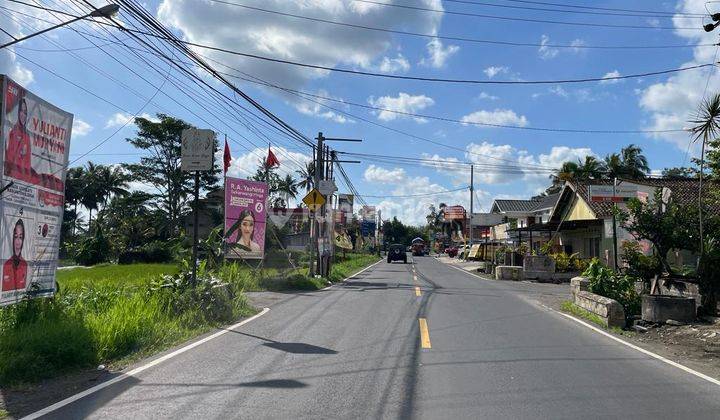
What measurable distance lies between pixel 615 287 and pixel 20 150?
13485mm

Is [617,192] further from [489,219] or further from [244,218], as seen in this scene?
[489,219]

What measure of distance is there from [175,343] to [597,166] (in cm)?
5519

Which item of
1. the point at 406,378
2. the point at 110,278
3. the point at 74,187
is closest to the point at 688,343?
the point at 406,378

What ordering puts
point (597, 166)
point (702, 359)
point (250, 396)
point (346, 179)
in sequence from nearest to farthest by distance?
point (250, 396) < point (702, 359) < point (346, 179) < point (597, 166)

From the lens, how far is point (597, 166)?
57656 mm

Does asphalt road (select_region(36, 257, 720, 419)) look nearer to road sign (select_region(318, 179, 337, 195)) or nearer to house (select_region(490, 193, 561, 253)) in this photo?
road sign (select_region(318, 179, 337, 195))

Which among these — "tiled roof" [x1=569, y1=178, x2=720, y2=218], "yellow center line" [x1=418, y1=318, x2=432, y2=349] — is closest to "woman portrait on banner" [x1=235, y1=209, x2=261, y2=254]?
"yellow center line" [x1=418, y1=318, x2=432, y2=349]

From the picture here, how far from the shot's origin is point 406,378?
725 centimetres

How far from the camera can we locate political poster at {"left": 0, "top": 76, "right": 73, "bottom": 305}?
28.0ft

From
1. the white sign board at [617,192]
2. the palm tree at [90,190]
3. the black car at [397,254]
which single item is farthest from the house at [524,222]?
the palm tree at [90,190]

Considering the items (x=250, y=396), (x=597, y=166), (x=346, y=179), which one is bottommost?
(x=250, y=396)

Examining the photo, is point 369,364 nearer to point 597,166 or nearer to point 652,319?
point 652,319

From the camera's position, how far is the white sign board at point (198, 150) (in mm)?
12711

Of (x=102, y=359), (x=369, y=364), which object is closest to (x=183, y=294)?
(x=102, y=359)
